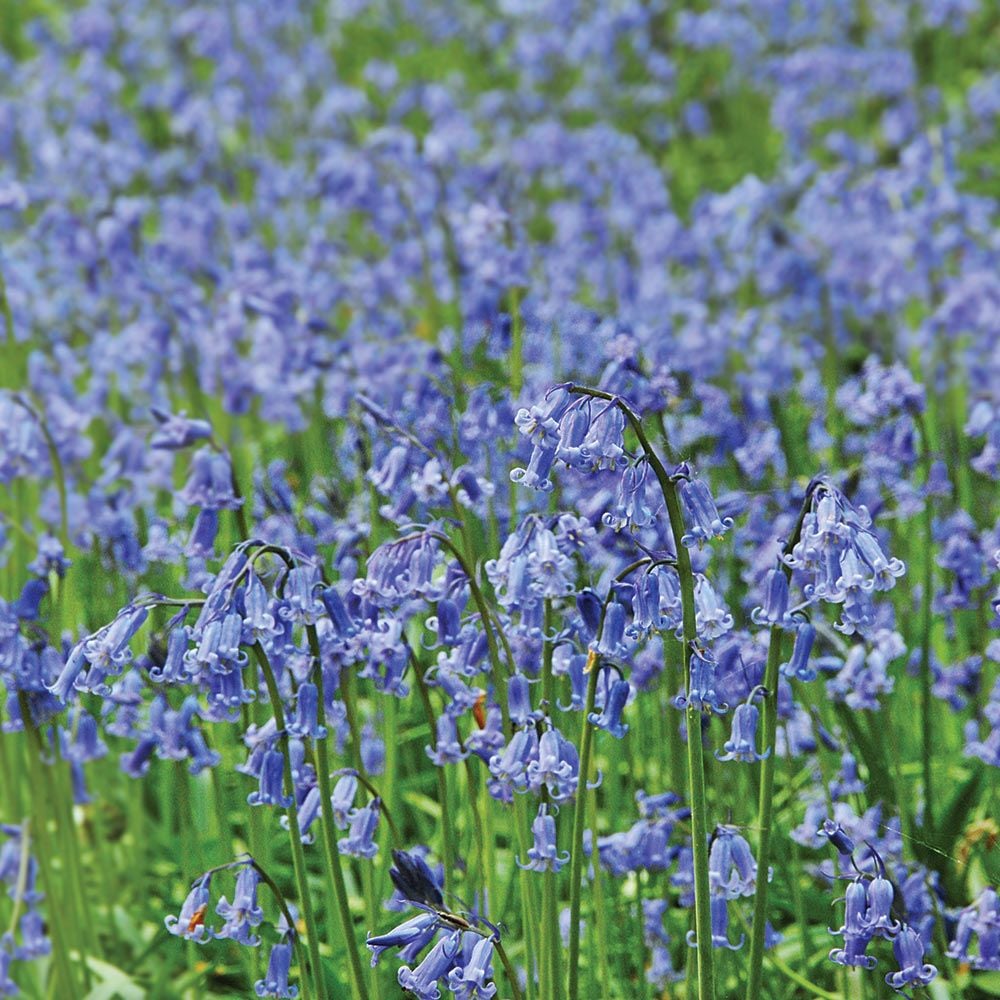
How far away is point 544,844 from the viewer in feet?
8.64

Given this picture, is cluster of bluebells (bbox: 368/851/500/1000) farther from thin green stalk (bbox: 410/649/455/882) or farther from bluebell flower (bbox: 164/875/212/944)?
thin green stalk (bbox: 410/649/455/882)

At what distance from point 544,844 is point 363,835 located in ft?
1.36

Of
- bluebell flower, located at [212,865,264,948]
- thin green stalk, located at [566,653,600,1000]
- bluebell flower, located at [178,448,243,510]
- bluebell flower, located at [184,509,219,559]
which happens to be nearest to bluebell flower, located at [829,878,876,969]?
thin green stalk, located at [566,653,600,1000]

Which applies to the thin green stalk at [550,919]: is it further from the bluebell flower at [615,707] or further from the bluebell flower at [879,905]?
the bluebell flower at [879,905]

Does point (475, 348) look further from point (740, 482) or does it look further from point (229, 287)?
point (229, 287)

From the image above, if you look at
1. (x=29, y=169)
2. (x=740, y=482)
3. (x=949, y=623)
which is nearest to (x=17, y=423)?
(x=740, y=482)

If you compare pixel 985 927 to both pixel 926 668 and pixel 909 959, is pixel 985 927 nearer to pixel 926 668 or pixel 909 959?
pixel 909 959

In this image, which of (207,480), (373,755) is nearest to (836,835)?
(373,755)

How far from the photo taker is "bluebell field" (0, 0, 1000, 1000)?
2.63 meters

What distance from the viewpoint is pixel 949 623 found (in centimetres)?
480

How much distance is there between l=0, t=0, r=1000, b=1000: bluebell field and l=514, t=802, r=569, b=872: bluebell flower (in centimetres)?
1

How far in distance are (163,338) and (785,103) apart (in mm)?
4886

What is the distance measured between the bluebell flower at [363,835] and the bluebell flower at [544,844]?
0.34m

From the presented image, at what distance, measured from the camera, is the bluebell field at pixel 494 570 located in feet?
8.62
